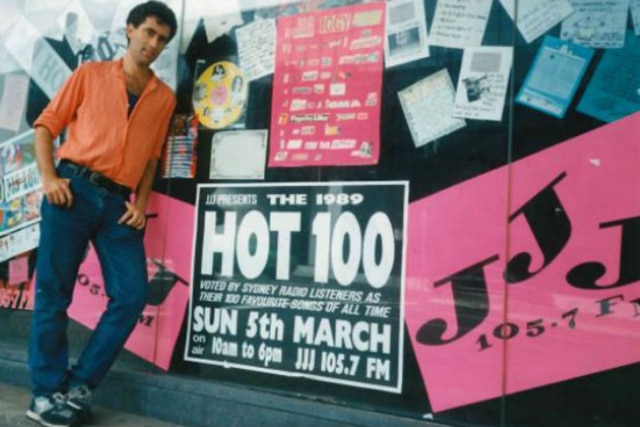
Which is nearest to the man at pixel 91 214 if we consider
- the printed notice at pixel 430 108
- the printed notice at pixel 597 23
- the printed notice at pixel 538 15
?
the printed notice at pixel 430 108

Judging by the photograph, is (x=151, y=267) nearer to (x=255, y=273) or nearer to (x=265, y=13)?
(x=255, y=273)

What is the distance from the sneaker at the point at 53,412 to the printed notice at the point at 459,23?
239cm

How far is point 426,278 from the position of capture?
2.96 meters

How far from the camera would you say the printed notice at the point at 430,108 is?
9.86 feet

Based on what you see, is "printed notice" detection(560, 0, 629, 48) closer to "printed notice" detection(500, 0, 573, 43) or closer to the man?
"printed notice" detection(500, 0, 573, 43)

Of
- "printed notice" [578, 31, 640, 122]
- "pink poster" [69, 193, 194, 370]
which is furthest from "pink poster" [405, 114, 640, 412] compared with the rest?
"pink poster" [69, 193, 194, 370]

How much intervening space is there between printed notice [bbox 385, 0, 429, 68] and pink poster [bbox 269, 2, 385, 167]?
0.05m

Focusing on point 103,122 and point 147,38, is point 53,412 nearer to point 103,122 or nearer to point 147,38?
point 103,122

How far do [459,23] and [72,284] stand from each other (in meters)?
2.19

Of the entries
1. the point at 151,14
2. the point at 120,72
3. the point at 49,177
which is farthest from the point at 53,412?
the point at 151,14

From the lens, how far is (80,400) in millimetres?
3184

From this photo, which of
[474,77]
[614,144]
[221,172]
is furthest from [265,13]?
[614,144]

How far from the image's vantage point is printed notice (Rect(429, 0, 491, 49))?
2.97 m

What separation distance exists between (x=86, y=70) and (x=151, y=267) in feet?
3.54
